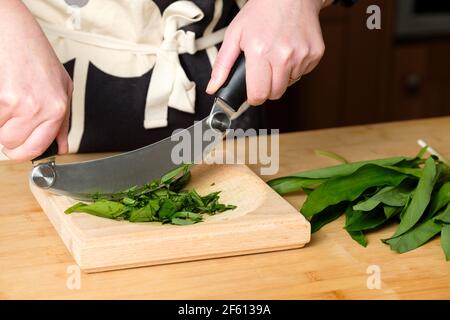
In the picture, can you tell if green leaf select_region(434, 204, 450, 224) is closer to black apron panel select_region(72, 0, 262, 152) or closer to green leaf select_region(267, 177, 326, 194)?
green leaf select_region(267, 177, 326, 194)

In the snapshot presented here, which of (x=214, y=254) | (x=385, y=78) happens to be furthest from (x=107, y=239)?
(x=385, y=78)

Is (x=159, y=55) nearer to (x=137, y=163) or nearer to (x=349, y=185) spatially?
(x=137, y=163)

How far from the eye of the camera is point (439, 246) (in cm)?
119

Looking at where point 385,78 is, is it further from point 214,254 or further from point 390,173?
point 214,254

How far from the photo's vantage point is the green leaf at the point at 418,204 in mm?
1178

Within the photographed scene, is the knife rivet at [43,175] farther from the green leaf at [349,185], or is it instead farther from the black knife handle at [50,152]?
the green leaf at [349,185]

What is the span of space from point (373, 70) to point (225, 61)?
192cm

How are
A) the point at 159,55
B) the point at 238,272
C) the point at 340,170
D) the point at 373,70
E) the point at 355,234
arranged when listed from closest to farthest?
the point at 238,272 < the point at 355,234 < the point at 340,170 < the point at 159,55 < the point at 373,70

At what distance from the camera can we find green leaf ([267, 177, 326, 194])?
1.33 metres

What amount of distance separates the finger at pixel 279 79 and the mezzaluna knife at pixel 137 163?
0.05m

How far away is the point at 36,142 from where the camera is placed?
1.15m

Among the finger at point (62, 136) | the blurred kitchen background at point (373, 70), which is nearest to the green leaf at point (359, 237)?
the finger at point (62, 136)

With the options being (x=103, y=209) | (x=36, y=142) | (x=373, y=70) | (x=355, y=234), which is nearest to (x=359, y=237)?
(x=355, y=234)

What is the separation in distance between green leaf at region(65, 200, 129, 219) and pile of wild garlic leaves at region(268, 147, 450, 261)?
0.28 metres
